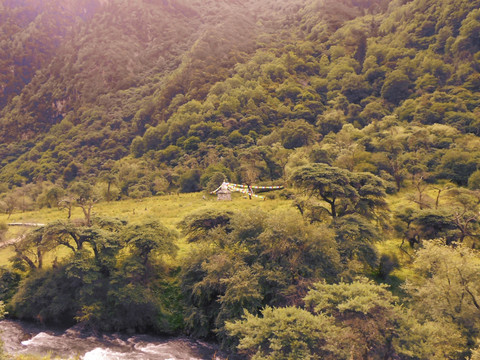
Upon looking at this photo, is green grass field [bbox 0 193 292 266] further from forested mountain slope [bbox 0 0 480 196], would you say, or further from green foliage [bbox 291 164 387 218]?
forested mountain slope [bbox 0 0 480 196]

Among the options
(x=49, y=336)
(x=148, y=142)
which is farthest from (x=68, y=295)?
(x=148, y=142)

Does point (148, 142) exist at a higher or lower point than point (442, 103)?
lower

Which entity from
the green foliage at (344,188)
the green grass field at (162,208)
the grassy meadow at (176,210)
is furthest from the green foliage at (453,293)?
the green grass field at (162,208)

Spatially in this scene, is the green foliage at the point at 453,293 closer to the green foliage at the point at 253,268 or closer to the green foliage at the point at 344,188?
the green foliage at the point at 253,268

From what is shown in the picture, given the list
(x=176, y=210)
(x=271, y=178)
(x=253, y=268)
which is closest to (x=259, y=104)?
(x=271, y=178)

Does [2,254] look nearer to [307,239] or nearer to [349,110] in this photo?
[307,239]

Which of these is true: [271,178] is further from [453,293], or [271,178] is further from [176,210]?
[453,293]
